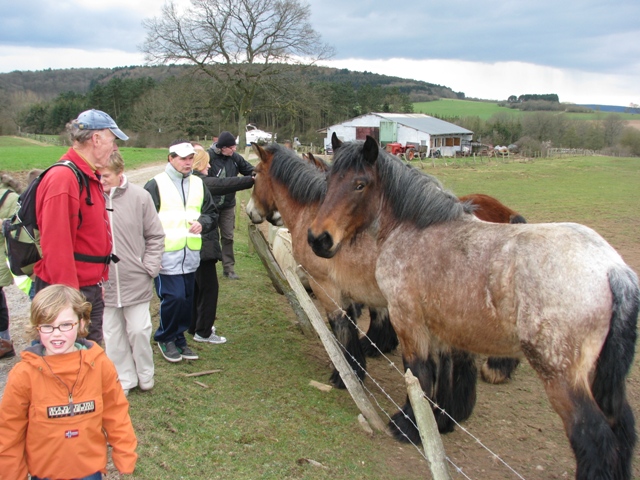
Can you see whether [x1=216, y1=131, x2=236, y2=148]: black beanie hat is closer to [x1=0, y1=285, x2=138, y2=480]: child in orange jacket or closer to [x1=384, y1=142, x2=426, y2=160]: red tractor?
[x1=0, y1=285, x2=138, y2=480]: child in orange jacket

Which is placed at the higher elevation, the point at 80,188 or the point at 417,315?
the point at 80,188

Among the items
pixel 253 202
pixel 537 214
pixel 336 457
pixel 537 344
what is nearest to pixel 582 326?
pixel 537 344

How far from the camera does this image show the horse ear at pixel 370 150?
12.7 feet

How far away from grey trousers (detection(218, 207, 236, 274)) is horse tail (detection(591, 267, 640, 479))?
20.6 feet

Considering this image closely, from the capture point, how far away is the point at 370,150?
13.1 feet

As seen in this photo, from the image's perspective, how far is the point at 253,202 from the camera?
6.20 meters

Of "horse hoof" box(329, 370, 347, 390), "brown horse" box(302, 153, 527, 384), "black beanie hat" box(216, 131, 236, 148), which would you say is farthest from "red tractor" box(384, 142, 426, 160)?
"horse hoof" box(329, 370, 347, 390)

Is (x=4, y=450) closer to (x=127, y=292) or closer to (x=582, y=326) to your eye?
(x=127, y=292)

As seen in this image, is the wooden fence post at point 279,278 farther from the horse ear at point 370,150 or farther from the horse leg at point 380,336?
the horse ear at point 370,150

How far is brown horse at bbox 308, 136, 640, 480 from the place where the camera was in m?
2.82

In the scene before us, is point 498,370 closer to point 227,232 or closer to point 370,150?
point 370,150

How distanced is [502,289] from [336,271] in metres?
2.28

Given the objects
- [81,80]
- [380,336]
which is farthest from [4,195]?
[81,80]

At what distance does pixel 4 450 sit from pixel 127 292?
1811mm
